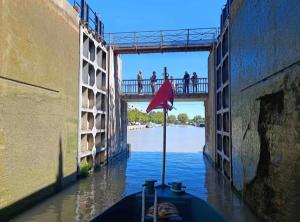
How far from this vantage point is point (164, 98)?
602 cm

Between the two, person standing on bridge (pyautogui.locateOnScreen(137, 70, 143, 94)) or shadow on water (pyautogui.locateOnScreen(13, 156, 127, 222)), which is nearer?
shadow on water (pyautogui.locateOnScreen(13, 156, 127, 222))

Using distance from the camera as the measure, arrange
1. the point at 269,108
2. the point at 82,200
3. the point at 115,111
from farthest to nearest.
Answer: the point at 115,111, the point at 82,200, the point at 269,108

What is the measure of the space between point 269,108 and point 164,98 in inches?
77.0

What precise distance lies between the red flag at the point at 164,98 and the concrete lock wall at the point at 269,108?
1.81 m

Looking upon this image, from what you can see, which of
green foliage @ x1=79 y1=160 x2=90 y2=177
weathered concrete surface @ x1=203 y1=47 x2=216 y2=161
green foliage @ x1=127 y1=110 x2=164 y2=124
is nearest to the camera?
green foliage @ x1=79 y1=160 x2=90 y2=177

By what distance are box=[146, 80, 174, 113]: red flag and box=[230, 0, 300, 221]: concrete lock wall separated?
1810mm

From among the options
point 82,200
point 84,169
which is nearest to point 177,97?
point 84,169

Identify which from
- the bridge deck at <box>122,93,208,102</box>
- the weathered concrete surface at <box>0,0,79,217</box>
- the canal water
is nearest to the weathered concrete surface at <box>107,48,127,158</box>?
the bridge deck at <box>122,93,208,102</box>

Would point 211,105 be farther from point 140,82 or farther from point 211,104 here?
point 140,82

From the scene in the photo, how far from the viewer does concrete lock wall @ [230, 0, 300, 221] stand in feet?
15.5

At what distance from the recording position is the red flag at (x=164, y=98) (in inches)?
236

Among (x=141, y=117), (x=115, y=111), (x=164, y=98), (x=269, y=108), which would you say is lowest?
(x=269, y=108)

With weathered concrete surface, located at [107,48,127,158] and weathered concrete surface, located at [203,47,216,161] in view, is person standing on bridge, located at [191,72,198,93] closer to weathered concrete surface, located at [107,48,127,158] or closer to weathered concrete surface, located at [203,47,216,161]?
weathered concrete surface, located at [203,47,216,161]

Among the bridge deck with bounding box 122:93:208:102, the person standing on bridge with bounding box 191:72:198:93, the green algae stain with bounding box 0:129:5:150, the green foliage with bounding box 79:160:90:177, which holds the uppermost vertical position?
the person standing on bridge with bounding box 191:72:198:93
